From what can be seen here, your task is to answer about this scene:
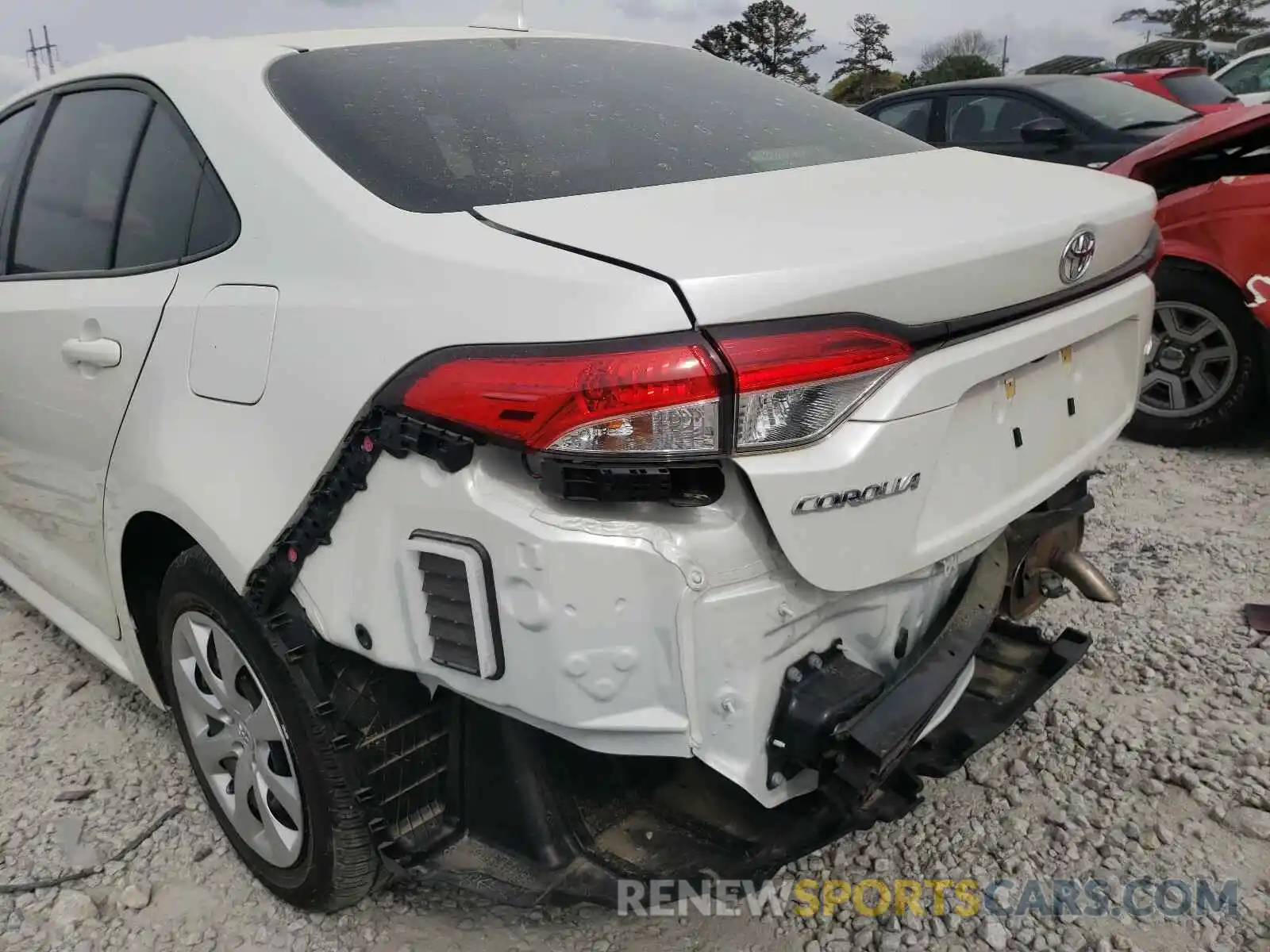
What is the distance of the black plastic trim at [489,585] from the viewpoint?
1.37m

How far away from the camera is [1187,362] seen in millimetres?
4070

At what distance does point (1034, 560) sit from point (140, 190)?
6.63ft

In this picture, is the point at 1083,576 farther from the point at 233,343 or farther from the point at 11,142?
the point at 11,142

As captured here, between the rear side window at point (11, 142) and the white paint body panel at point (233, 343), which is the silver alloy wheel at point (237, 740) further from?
the rear side window at point (11, 142)

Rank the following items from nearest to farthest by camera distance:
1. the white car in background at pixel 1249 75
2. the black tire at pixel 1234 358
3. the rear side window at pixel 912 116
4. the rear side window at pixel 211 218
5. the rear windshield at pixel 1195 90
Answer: the rear side window at pixel 211 218, the black tire at pixel 1234 358, the rear side window at pixel 912 116, the rear windshield at pixel 1195 90, the white car in background at pixel 1249 75

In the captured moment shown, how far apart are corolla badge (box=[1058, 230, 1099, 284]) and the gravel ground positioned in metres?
1.18

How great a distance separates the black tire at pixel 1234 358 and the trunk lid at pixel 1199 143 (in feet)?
1.29

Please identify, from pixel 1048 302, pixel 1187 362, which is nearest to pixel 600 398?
pixel 1048 302

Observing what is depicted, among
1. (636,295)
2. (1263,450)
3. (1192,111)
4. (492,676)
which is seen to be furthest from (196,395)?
(1192,111)

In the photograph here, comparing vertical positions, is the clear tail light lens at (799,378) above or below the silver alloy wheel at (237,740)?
above

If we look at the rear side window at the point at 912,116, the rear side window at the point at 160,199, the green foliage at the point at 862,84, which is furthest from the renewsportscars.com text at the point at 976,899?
the green foliage at the point at 862,84

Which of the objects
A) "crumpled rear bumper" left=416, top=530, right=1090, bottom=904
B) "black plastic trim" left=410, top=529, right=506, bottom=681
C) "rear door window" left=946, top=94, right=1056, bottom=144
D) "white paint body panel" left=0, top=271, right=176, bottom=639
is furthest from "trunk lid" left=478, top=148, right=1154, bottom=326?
"rear door window" left=946, top=94, right=1056, bottom=144

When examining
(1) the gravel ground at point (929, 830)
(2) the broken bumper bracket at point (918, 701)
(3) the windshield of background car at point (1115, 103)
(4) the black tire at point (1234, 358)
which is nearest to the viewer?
(2) the broken bumper bracket at point (918, 701)

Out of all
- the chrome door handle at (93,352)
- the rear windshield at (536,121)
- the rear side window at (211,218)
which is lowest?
the chrome door handle at (93,352)
